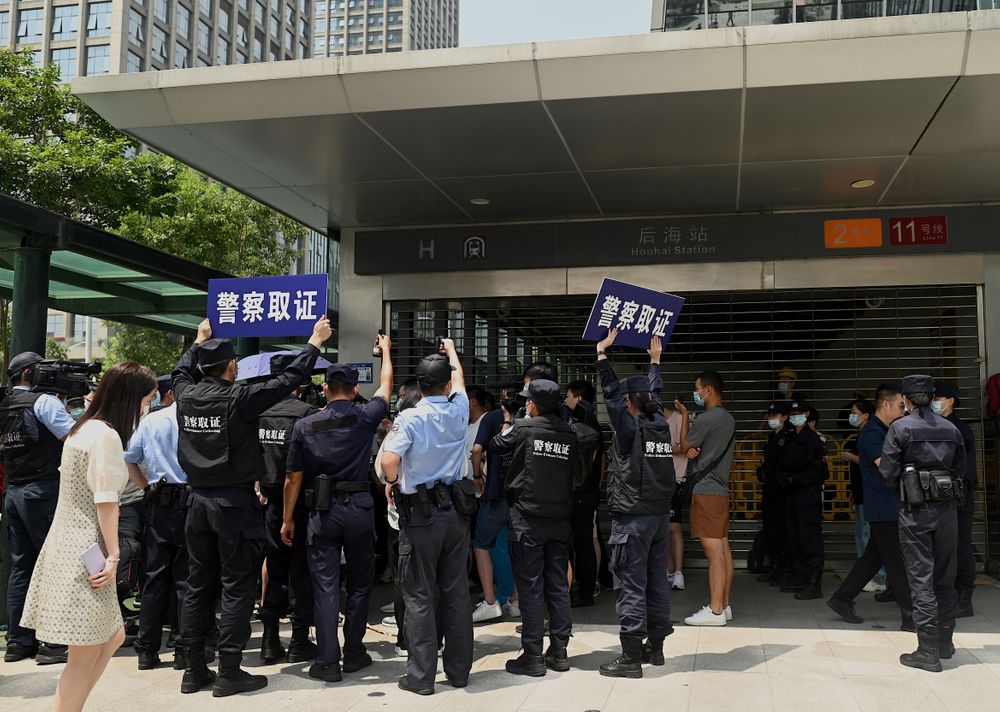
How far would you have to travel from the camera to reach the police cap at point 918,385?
18.1 ft

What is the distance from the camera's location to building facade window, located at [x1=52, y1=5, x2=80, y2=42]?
1900 inches

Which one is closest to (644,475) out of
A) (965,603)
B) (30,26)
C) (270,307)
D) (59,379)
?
(270,307)

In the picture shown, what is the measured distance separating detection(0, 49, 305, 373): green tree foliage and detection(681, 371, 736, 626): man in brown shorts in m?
13.4

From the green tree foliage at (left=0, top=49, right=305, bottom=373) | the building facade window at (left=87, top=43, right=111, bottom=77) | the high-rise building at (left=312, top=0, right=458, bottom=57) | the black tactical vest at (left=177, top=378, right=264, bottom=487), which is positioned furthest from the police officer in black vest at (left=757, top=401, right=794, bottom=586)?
the high-rise building at (left=312, top=0, right=458, bottom=57)

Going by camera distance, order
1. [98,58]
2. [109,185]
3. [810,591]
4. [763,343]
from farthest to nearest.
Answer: [98,58], [109,185], [763,343], [810,591]

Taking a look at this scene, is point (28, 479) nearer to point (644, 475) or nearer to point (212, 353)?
point (212, 353)

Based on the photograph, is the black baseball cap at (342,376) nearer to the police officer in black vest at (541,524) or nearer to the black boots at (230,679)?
the police officer in black vest at (541,524)

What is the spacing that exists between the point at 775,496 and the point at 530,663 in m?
3.92

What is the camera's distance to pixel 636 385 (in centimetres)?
540

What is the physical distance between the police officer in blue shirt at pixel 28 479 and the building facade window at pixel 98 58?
4827cm

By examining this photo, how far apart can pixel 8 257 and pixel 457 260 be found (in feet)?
13.9

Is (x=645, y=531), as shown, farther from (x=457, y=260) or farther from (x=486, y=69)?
(x=457, y=260)

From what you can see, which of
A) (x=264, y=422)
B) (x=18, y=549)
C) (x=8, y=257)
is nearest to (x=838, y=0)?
(x=264, y=422)

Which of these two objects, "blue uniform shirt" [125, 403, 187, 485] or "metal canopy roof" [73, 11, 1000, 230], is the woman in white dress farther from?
"metal canopy roof" [73, 11, 1000, 230]
